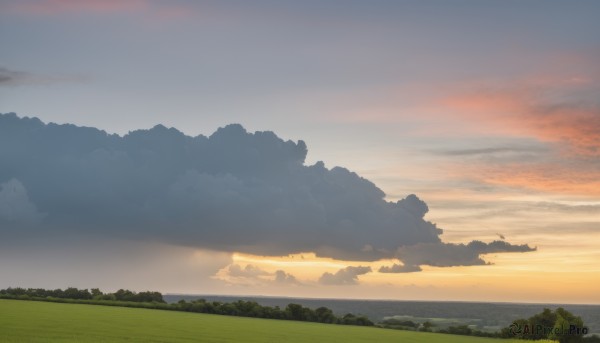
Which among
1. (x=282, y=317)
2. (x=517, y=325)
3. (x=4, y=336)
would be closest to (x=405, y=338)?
(x=517, y=325)

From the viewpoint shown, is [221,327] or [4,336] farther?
[221,327]

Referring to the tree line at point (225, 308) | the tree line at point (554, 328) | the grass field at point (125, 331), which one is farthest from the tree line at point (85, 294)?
the tree line at point (554, 328)

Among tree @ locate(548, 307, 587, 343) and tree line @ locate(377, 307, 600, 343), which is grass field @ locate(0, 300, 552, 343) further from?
tree @ locate(548, 307, 587, 343)

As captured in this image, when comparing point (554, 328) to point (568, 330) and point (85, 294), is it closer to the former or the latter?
point (568, 330)

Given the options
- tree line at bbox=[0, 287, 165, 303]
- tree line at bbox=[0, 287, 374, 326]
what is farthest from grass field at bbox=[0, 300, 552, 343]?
tree line at bbox=[0, 287, 165, 303]

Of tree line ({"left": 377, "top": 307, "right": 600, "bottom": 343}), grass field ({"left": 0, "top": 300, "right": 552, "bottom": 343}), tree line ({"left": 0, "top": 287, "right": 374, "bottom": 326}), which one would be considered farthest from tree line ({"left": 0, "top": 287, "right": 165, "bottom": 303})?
tree line ({"left": 377, "top": 307, "right": 600, "bottom": 343})

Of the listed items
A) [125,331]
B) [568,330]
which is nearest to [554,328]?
[568,330]

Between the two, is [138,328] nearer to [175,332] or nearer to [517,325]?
[175,332]

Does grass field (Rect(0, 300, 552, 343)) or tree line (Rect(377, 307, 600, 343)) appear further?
tree line (Rect(377, 307, 600, 343))

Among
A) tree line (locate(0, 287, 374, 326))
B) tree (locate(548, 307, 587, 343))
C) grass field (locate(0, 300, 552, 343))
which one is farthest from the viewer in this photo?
tree line (locate(0, 287, 374, 326))

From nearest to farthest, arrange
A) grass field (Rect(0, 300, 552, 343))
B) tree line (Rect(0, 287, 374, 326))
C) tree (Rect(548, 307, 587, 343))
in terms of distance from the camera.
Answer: grass field (Rect(0, 300, 552, 343)) < tree (Rect(548, 307, 587, 343)) < tree line (Rect(0, 287, 374, 326))

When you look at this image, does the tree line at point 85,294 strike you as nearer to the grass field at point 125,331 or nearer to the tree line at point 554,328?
Answer: the grass field at point 125,331

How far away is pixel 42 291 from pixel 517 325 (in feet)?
216

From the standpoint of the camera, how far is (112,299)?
10012cm
